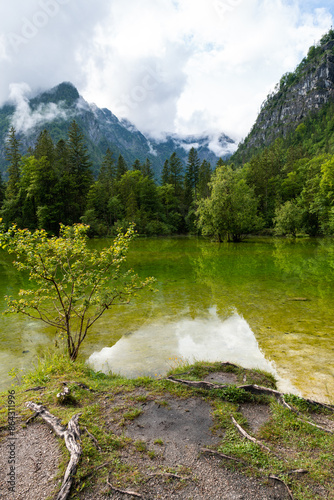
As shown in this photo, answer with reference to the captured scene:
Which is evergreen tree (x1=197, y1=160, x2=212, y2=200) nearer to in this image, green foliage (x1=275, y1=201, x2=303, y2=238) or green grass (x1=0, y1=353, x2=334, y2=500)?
green foliage (x1=275, y1=201, x2=303, y2=238)

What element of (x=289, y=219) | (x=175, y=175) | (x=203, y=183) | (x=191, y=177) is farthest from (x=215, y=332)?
(x=175, y=175)

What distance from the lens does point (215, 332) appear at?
10.4m

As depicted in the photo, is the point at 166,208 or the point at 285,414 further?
the point at 166,208

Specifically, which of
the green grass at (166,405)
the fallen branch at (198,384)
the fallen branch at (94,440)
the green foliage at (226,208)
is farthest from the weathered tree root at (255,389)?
the green foliage at (226,208)

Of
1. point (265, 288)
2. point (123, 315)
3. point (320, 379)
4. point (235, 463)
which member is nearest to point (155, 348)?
point (123, 315)

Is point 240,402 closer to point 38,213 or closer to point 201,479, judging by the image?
point 201,479

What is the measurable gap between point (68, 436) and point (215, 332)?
282 inches

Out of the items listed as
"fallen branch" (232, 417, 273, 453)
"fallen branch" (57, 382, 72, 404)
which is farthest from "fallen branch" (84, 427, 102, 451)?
"fallen branch" (232, 417, 273, 453)

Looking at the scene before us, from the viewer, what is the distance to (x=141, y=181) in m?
74.4

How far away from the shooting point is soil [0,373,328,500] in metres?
3.26

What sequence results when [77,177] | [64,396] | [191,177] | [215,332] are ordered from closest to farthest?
[64,396] → [215,332] → [77,177] → [191,177]

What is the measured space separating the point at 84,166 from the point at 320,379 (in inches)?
2927

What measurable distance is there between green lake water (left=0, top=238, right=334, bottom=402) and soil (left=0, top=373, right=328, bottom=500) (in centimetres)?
219

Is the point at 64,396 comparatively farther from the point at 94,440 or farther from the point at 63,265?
the point at 63,265
